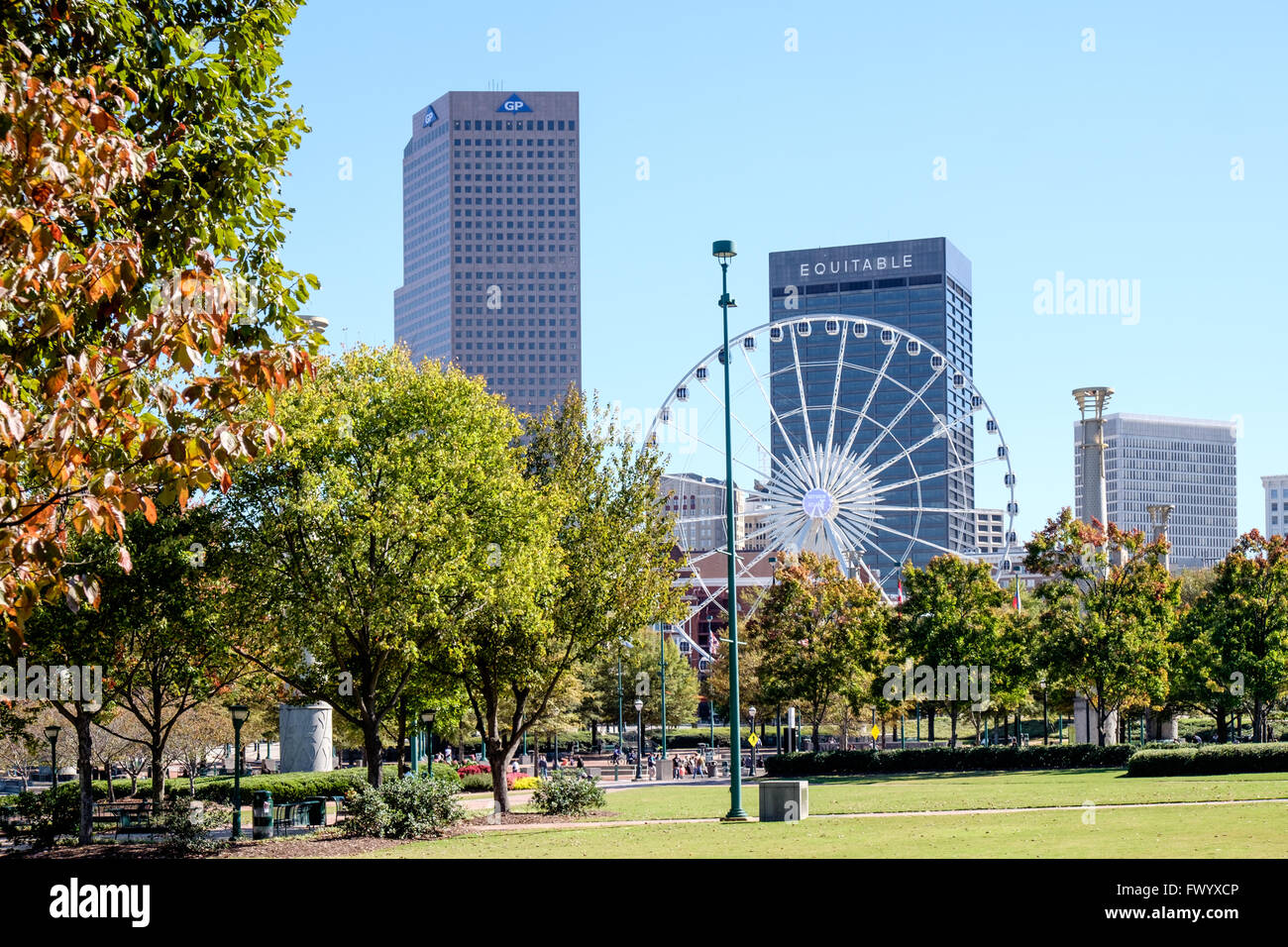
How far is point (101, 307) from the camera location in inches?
376

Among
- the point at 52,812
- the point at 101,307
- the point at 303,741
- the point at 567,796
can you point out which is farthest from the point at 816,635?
the point at 101,307

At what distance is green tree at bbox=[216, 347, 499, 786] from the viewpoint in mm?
28391

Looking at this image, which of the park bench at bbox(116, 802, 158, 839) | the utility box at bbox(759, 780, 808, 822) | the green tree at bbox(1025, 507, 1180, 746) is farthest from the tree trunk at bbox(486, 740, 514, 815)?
the green tree at bbox(1025, 507, 1180, 746)

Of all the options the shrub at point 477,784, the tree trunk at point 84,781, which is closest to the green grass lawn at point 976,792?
the shrub at point 477,784

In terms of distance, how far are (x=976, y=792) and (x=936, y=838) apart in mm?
15902

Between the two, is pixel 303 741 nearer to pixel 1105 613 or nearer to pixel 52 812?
pixel 52 812

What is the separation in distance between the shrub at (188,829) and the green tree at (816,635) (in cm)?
2857

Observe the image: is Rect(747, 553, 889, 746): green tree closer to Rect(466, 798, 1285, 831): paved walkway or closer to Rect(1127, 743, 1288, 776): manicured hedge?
Rect(1127, 743, 1288, 776): manicured hedge

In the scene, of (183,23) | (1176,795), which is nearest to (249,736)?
(1176,795)

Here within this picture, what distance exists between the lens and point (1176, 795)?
30.8 meters

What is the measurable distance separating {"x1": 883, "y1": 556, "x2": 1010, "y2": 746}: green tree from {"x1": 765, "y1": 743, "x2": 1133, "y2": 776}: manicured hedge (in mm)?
2357

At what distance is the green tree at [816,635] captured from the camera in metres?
56.2

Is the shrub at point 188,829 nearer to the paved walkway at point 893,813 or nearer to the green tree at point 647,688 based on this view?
the paved walkway at point 893,813

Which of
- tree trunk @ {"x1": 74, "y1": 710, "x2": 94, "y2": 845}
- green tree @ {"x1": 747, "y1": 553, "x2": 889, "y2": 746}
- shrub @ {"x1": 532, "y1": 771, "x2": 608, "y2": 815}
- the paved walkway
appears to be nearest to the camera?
the paved walkway
